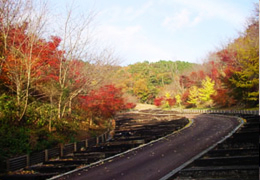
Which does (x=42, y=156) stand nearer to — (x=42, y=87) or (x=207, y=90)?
(x=42, y=87)

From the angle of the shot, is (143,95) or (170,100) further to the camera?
(143,95)

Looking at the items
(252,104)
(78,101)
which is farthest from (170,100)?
(78,101)

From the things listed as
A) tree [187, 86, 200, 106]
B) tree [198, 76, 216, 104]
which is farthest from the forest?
tree [187, 86, 200, 106]

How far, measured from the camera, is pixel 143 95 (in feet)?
299

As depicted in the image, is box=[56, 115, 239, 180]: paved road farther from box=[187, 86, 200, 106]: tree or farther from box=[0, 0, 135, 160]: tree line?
box=[187, 86, 200, 106]: tree

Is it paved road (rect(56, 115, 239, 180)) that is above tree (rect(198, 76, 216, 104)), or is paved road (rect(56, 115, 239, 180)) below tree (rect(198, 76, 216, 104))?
below

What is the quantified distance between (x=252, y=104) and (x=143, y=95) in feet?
184

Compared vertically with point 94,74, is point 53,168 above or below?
below

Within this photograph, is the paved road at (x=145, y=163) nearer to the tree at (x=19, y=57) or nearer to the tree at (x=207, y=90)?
the tree at (x=19, y=57)

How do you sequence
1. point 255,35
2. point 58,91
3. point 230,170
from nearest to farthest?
1. point 230,170
2. point 58,91
3. point 255,35

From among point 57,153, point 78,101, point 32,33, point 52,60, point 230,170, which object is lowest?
point 57,153

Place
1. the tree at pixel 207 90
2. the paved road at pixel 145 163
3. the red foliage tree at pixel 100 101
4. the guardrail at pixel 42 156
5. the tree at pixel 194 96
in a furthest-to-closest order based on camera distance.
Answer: the tree at pixel 194 96 → the tree at pixel 207 90 → the red foliage tree at pixel 100 101 → the guardrail at pixel 42 156 → the paved road at pixel 145 163

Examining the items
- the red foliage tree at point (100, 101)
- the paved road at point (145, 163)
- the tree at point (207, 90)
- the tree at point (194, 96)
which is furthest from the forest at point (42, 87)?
the tree at point (194, 96)

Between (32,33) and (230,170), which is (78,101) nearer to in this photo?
(32,33)
